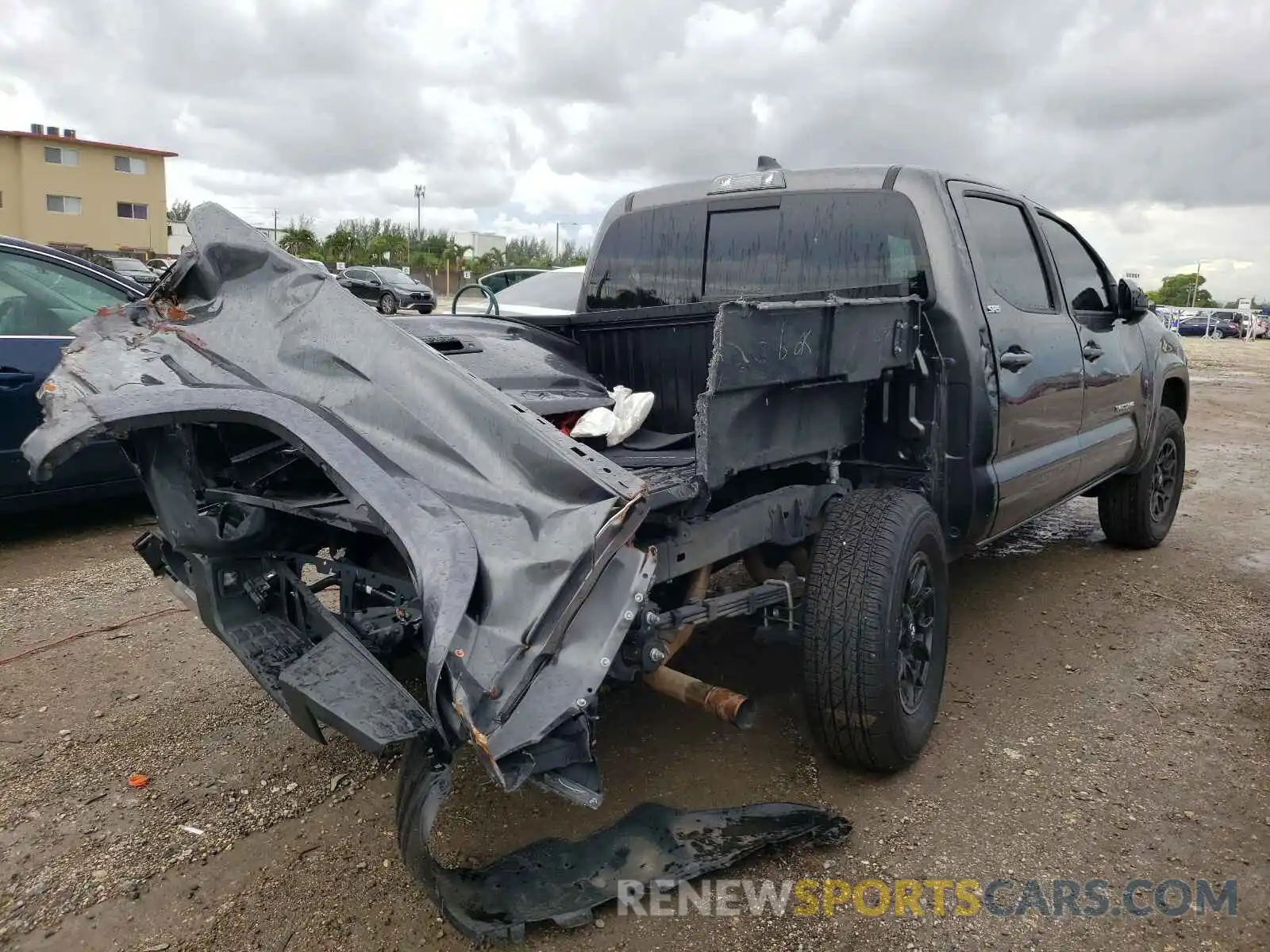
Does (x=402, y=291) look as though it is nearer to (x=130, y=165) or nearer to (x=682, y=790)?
(x=682, y=790)

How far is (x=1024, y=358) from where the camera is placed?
375cm

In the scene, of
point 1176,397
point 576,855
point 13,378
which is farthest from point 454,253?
point 576,855

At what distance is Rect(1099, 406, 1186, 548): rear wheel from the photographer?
5.50 metres

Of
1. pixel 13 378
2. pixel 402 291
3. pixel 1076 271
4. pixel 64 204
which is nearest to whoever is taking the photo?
pixel 1076 271

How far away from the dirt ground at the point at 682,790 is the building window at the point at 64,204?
50.9 m

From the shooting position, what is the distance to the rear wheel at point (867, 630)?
2.79m

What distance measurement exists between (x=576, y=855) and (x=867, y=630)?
1.05 meters

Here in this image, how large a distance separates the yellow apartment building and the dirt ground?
4714 centimetres

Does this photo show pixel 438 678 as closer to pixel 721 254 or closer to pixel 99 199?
pixel 721 254

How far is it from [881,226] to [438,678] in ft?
8.28

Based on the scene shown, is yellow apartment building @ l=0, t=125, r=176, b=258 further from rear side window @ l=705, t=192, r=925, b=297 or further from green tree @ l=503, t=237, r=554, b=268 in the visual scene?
rear side window @ l=705, t=192, r=925, b=297

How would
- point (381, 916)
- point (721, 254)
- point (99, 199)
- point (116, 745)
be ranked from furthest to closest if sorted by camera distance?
1. point (99, 199)
2. point (721, 254)
3. point (116, 745)
4. point (381, 916)

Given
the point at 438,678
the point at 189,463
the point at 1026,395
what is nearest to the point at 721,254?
the point at 1026,395

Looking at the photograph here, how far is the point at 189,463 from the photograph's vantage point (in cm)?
284
